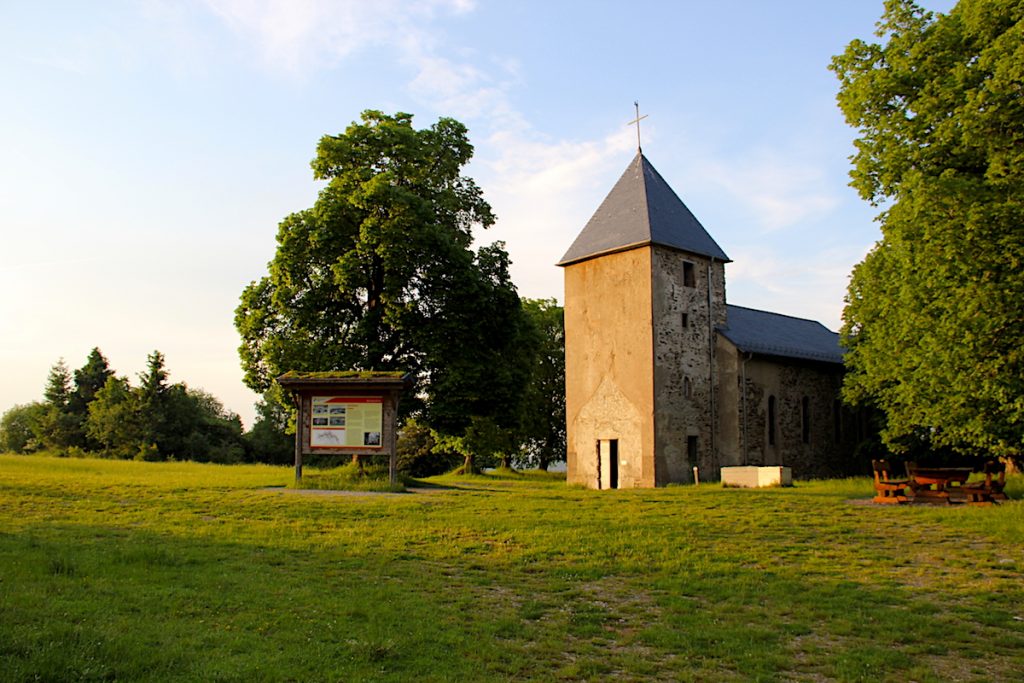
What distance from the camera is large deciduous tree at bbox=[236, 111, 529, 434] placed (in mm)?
27719

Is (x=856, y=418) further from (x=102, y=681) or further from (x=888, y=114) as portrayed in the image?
(x=102, y=681)

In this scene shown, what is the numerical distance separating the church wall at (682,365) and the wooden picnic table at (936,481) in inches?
404

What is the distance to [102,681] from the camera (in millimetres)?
6016

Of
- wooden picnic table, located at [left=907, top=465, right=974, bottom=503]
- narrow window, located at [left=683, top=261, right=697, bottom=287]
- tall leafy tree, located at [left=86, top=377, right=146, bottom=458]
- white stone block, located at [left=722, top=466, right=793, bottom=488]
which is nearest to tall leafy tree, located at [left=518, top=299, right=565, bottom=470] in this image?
narrow window, located at [left=683, top=261, right=697, bottom=287]

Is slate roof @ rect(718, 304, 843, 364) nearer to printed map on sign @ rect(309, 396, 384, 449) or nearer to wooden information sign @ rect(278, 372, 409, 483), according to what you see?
wooden information sign @ rect(278, 372, 409, 483)

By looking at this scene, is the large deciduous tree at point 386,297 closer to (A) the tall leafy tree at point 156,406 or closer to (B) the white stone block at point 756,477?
(B) the white stone block at point 756,477

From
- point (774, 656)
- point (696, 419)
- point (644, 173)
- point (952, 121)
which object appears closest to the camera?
point (774, 656)

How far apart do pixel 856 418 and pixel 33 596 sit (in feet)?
115

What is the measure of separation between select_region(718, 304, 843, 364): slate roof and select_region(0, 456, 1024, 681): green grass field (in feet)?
48.7

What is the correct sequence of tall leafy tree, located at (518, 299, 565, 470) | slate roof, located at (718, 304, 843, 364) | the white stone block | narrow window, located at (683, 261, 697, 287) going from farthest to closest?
1. tall leafy tree, located at (518, 299, 565, 470)
2. slate roof, located at (718, 304, 843, 364)
3. narrow window, located at (683, 261, 697, 287)
4. the white stone block

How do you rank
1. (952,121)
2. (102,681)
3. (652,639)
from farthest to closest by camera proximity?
(952,121), (652,639), (102,681)

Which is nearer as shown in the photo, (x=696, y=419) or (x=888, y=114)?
(x=888, y=114)

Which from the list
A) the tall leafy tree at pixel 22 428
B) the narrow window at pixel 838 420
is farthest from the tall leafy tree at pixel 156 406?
the narrow window at pixel 838 420

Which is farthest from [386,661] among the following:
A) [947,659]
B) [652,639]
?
[947,659]
